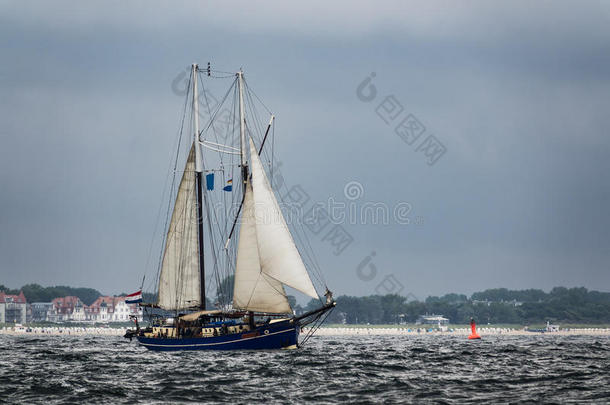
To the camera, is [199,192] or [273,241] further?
[199,192]

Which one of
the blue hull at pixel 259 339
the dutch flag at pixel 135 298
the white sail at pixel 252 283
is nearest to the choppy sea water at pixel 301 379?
the blue hull at pixel 259 339

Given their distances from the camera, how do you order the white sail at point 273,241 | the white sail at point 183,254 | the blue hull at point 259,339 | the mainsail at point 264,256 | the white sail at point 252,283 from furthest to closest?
the white sail at point 183,254 < the blue hull at point 259,339 < the white sail at point 252,283 < the mainsail at point 264,256 < the white sail at point 273,241

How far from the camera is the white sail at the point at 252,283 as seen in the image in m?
70.1

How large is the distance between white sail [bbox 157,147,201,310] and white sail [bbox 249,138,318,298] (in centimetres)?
1217

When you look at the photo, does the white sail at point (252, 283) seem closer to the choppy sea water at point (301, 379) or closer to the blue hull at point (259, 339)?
the blue hull at point (259, 339)

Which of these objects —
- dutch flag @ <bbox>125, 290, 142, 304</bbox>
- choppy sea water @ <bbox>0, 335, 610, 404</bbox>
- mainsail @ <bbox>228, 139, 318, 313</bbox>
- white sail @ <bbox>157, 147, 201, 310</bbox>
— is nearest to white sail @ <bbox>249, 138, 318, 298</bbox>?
mainsail @ <bbox>228, 139, 318, 313</bbox>

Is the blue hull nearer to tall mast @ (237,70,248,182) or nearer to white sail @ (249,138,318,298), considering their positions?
white sail @ (249,138,318,298)

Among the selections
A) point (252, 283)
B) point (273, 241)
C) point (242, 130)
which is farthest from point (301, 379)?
point (242, 130)

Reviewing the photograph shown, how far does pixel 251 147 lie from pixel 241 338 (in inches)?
620

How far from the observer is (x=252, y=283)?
231 ft

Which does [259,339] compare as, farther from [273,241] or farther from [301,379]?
[301,379]

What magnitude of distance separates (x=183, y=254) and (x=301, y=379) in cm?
3320

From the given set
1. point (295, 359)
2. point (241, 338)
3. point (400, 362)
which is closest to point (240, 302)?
point (241, 338)

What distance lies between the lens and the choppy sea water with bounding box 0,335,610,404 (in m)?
41.5
